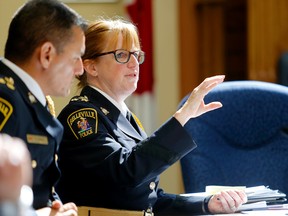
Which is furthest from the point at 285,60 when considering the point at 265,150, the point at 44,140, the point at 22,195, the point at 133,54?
the point at 22,195

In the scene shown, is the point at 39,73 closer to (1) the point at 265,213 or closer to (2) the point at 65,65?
(2) the point at 65,65

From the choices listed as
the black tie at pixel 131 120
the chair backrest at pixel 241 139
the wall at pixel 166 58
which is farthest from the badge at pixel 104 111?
the wall at pixel 166 58

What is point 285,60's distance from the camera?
15.2 feet

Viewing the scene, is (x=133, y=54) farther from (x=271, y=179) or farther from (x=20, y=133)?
(x=271, y=179)

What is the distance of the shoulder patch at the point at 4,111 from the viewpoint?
145 centimetres

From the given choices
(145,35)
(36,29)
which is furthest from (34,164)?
(145,35)

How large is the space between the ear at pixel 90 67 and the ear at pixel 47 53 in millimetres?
470

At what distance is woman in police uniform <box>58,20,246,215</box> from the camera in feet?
5.76

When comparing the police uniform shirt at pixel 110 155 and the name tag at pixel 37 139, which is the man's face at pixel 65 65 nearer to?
the name tag at pixel 37 139

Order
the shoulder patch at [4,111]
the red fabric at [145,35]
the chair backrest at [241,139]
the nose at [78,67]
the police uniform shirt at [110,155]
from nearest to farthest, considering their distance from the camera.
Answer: the shoulder patch at [4,111]
the nose at [78,67]
the police uniform shirt at [110,155]
the chair backrest at [241,139]
the red fabric at [145,35]

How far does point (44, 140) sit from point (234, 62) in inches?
152

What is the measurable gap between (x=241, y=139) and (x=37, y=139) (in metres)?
1.24

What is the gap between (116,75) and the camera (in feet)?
6.55

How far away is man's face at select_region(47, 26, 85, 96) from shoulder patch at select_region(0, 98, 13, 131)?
0.11 metres
